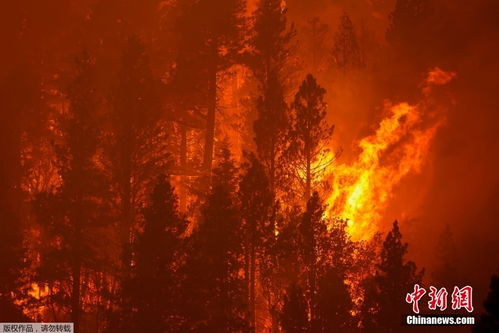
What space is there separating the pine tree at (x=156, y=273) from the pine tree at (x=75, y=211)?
4.93 m

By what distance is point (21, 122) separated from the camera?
132ft

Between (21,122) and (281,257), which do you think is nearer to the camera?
(281,257)

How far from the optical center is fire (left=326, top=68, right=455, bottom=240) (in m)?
42.2

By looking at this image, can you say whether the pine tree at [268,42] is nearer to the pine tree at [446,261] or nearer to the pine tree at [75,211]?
the pine tree at [75,211]

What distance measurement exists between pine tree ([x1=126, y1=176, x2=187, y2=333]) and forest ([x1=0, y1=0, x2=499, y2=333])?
0.19ft

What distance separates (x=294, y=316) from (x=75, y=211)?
10.4 meters

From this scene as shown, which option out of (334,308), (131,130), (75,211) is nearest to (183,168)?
(131,130)

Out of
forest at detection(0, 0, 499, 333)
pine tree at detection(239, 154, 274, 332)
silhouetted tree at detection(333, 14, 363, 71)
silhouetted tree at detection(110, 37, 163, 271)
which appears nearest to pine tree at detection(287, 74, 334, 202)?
forest at detection(0, 0, 499, 333)

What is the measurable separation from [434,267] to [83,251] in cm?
2033

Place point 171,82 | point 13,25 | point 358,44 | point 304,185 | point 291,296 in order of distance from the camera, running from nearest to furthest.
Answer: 1. point 291,296
2. point 304,185
3. point 171,82
4. point 13,25
5. point 358,44

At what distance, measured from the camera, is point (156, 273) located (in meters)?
25.2

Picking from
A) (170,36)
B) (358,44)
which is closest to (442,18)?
(358,44)

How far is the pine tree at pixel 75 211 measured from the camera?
29344 millimetres

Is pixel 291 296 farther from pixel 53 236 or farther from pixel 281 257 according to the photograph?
pixel 53 236
